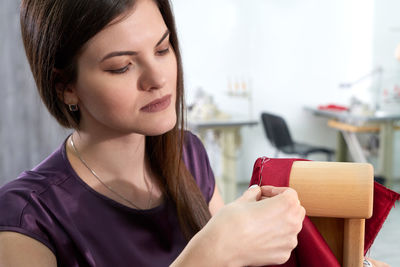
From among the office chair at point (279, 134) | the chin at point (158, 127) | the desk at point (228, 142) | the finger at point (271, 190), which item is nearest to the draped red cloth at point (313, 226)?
the finger at point (271, 190)

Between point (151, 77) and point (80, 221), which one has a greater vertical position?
point (151, 77)

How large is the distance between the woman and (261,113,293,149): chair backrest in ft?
9.78

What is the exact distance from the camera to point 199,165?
1062 millimetres

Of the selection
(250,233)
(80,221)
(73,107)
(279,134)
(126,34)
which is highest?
(126,34)

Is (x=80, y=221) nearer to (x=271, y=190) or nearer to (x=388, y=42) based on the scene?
(x=271, y=190)

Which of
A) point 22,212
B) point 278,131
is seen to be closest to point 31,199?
point 22,212

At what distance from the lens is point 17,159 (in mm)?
2010

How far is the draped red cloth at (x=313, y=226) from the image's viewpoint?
1.81ft

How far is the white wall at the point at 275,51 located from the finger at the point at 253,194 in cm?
375

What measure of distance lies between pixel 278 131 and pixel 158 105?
3.25m

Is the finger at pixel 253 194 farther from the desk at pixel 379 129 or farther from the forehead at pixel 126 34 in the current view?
the desk at pixel 379 129

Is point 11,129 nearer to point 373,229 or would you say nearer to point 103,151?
point 103,151

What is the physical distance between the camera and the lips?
2.40ft

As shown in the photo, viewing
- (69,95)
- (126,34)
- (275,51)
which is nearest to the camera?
(126,34)
